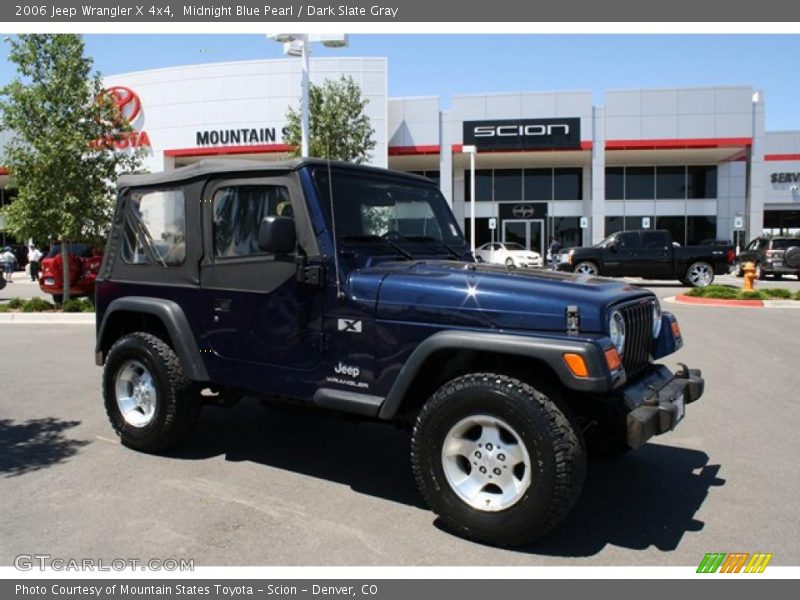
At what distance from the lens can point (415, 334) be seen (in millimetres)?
3787

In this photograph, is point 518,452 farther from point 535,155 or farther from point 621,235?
point 535,155

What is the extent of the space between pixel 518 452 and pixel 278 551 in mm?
1369

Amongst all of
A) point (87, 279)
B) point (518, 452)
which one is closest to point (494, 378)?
point (518, 452)

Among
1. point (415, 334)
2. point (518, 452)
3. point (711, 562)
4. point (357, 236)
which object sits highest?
point (357, 236)

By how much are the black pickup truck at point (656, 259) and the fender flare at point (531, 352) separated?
18.6m

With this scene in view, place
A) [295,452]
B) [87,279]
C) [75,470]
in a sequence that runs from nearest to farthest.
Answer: [75,470] < [295,452] < [87,279]

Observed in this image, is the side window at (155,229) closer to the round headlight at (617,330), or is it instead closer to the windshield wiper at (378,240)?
the windshield wiper at (378,240)

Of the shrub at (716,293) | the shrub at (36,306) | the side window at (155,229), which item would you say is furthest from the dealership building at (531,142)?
the side window at (155,229)

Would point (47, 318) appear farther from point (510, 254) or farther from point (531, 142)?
point (531, 142)

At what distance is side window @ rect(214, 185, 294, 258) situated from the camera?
442cm

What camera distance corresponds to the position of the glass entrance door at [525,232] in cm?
3394

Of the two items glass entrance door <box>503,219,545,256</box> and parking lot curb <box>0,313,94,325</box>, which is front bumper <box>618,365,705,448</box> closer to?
parking lot curb <box>0,313,94,325</box>

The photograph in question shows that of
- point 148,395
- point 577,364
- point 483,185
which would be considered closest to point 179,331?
point 148,395

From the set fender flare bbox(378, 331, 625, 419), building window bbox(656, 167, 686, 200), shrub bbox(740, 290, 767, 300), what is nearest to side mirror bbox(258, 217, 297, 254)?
fender flare bbox(378, 331, 625, 419)
